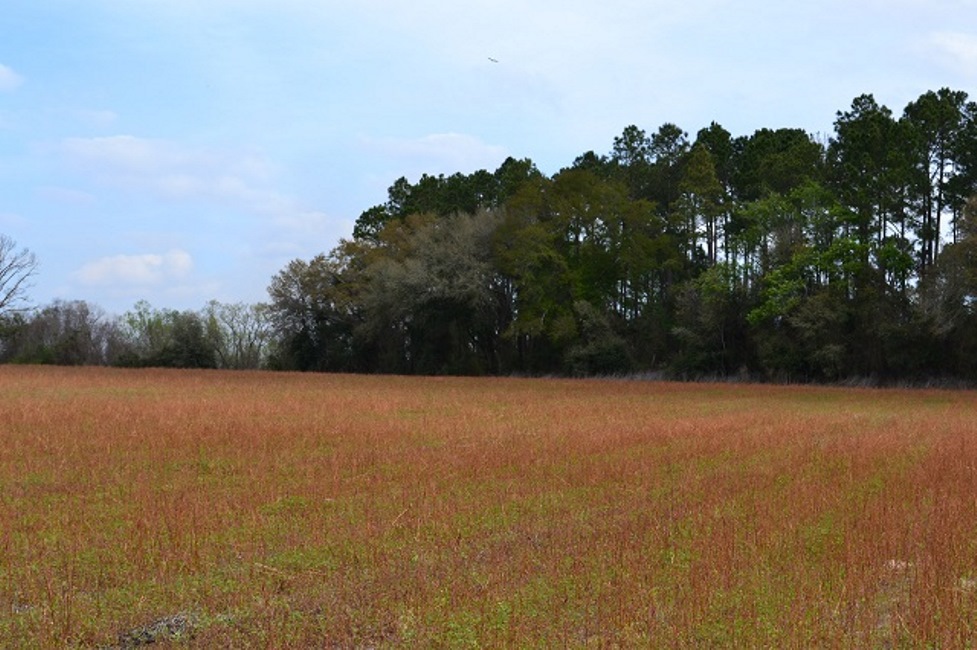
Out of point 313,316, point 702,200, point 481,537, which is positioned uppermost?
point 702,200

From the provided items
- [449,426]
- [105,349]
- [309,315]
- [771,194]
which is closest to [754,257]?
[771,194]

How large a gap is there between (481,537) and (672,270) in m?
56.2

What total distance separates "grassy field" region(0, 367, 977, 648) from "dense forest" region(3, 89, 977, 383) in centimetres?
2952

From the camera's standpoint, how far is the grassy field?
21.2 ft

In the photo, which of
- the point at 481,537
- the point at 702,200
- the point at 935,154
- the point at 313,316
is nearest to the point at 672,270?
the point at 702,200

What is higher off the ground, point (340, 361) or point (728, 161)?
point (728, 161)

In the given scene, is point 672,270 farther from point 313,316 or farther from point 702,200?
point 313,316

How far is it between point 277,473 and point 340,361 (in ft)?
212

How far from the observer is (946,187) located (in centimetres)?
4756

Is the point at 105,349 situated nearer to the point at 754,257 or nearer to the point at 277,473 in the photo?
the point at 754,257

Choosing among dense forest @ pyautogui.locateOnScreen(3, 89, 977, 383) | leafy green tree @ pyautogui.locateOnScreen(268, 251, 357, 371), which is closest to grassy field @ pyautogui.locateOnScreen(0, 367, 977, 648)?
dense forest @ pyautogui.locateOnScreen(3, 89, 977, 383)

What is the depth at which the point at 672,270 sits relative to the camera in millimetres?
63688

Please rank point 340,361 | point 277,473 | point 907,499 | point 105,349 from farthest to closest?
point 105,349 < point 340,361 < point 277,473 < point 907,499

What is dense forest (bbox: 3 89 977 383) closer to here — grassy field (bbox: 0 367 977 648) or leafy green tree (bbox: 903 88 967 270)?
leafy green tree (bbox: 903 88 967 270)
